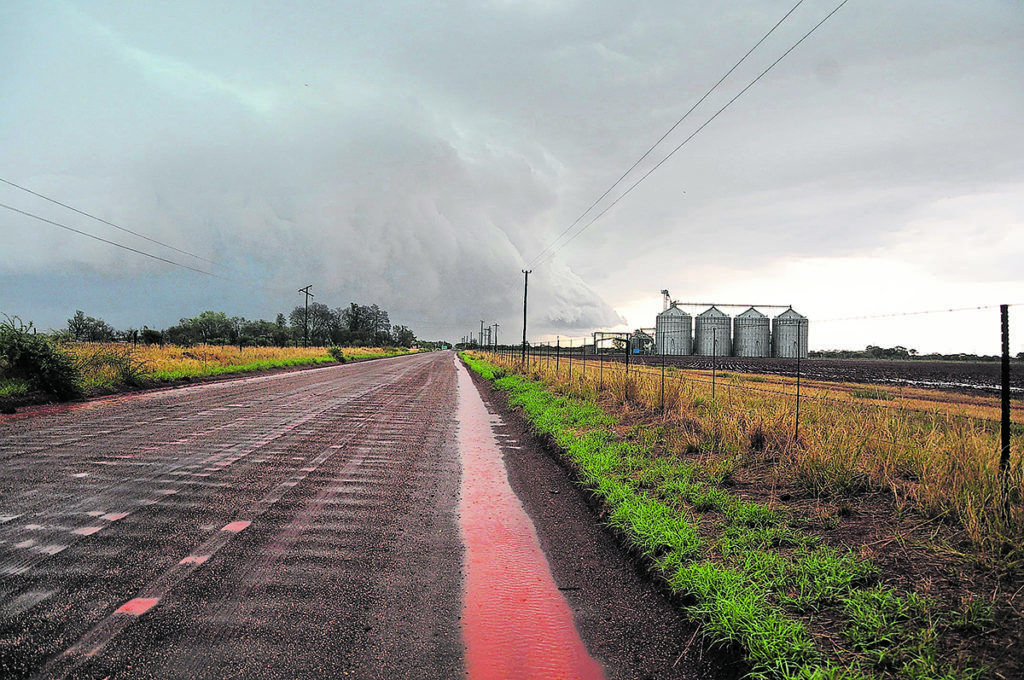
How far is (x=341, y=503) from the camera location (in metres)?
5.42

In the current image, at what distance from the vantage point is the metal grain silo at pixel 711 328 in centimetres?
6438

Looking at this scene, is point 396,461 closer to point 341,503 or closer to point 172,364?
point 341,503

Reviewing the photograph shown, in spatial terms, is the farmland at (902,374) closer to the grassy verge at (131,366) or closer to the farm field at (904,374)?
the farm field at (904,374)

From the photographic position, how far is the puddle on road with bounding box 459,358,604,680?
114 inches

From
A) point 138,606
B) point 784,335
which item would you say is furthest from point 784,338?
point 138,606

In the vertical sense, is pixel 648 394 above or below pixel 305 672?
above

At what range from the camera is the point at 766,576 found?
3.75m

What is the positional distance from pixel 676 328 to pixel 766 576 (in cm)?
6481

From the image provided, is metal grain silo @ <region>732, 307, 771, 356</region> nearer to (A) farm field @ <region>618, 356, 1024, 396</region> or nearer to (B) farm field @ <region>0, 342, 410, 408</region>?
(A) farm field @ <region>618, 356, 1024, 396</region>

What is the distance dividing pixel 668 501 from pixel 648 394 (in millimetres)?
5873

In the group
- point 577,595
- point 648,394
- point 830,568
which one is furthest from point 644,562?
point 648,394

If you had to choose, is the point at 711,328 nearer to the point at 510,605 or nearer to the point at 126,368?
the point at 126,368

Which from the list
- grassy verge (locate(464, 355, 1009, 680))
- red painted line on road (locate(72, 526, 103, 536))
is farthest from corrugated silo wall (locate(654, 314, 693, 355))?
red painted line on road (locate(72, 526, 103, 536))

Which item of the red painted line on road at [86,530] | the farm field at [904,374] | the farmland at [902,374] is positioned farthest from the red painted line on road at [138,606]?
the farmland at [902,374]
